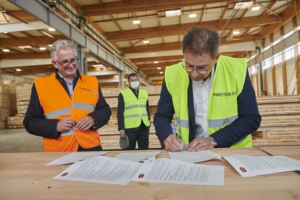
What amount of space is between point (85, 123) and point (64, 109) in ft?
0.93

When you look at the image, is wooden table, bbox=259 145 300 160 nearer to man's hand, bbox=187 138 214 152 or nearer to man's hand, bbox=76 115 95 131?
man's hand, bbox=187 138 214 152

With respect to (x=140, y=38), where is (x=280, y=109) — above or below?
below

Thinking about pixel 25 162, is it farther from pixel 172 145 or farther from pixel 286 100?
pixel 286 100

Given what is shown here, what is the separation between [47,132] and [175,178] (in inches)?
65.8

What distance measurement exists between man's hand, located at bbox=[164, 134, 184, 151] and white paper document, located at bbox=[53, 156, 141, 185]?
476mm

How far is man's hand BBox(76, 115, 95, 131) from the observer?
2.34 m

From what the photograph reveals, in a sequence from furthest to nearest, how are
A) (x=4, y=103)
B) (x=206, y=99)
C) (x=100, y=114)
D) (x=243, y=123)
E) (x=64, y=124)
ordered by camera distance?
(x=4, y=103) < (x=100, y=114) < (x=64, y=124) < (x=206, y=99) < (x=243, y=123)

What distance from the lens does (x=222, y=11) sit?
1163cm

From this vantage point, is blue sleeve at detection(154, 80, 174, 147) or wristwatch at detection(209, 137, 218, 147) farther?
blue sleeve at detection(154, 80, 174, 147)

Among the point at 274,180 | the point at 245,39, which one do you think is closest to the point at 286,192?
the point at 274,180

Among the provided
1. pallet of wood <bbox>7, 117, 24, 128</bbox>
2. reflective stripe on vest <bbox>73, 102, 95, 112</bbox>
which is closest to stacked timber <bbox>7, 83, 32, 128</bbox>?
pallet of wood <bbox>7, 117, 24, 128</bbox>

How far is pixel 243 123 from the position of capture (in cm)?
188

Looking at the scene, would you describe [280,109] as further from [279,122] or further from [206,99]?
[206,99]

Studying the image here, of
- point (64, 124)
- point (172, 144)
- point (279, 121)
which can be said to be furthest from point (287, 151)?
point (279, 121)
